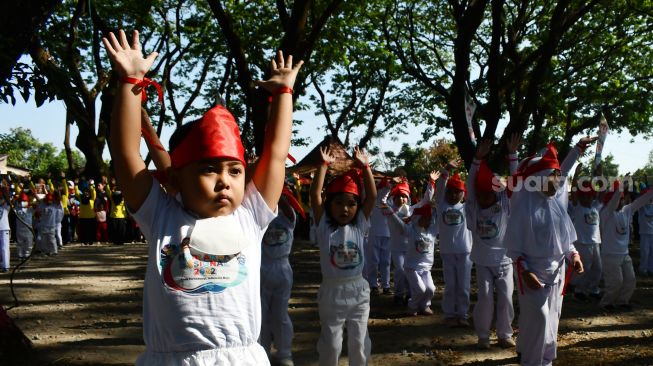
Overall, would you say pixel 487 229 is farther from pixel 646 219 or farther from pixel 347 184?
pixel 646 219

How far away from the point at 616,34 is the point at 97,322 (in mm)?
18271

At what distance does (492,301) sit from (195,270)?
19.1 feet

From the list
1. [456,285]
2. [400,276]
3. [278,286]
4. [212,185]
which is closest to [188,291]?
[212,185]

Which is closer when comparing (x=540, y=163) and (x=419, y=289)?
(x=540, y=163)

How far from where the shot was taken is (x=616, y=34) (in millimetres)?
21172

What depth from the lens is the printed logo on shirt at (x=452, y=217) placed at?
966 cm

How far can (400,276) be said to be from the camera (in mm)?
11469

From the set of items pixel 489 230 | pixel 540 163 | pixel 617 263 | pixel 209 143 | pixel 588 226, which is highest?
pixel 540 163

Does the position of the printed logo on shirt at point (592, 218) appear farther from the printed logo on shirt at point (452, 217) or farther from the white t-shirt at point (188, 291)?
the white t-shirt at point (188, 291)

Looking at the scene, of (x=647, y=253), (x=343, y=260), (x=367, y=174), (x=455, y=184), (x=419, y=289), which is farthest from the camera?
(x=647, y=253)

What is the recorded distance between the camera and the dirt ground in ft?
24.3

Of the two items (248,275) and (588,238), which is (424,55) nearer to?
(588,238)

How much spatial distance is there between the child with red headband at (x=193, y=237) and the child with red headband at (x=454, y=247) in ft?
21.8

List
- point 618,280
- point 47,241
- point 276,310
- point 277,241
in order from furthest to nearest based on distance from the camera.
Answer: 1. point 47,241
2. point 618,280
3. point 277,241
4. point 276,310
